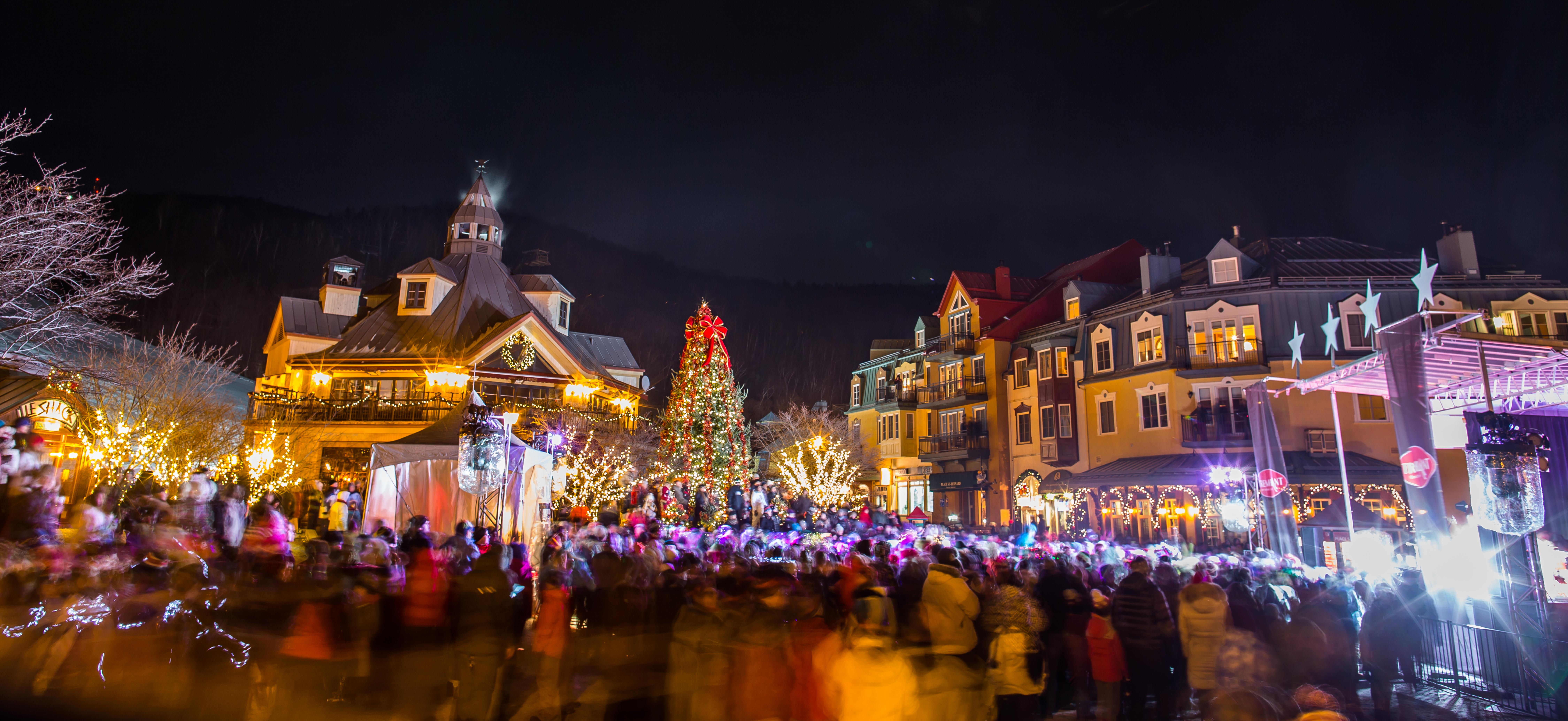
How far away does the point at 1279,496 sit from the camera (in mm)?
16797

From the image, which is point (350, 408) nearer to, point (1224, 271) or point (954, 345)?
point (954, 345)

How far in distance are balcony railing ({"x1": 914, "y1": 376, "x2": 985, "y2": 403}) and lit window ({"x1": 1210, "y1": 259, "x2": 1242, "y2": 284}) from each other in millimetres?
11909

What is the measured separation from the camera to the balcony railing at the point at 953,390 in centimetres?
3928

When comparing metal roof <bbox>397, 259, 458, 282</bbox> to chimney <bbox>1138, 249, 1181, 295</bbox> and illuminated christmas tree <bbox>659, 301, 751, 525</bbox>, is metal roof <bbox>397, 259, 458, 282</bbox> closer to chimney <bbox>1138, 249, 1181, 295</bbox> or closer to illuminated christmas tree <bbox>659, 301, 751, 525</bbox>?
illuminated christmas tree <bbox>659, 301, 751, 525</bbox>

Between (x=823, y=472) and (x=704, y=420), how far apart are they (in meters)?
25.7

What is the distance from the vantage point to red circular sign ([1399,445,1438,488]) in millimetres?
10367

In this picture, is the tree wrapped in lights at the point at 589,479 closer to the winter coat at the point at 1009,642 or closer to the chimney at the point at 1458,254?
the winter coat at the point at 1009,642

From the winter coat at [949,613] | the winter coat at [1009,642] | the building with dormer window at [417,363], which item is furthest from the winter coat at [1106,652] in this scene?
the building with dormer window at [417,363]

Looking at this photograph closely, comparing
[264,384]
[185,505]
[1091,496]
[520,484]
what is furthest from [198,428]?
[1091,496]

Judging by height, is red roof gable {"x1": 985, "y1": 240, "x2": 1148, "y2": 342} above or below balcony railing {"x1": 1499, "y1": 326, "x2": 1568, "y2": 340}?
above

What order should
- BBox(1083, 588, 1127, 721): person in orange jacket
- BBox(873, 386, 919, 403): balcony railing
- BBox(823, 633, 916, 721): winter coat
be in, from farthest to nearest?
BBox(873, 386, 919, 403): balcony railing < BBox(1083, 588, 1127, 721): person in orange jacket < BBox(823, 633, 916, 721): winter coat

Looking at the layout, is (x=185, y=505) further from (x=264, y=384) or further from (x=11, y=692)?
(x=264, y=384)

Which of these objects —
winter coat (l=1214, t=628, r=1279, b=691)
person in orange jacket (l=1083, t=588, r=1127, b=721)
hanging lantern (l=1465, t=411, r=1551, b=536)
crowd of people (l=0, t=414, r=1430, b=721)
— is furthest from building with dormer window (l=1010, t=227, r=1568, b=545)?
winter coat (l=1214, t=628, r=1279, b=691)

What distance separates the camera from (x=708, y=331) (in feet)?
72.1
